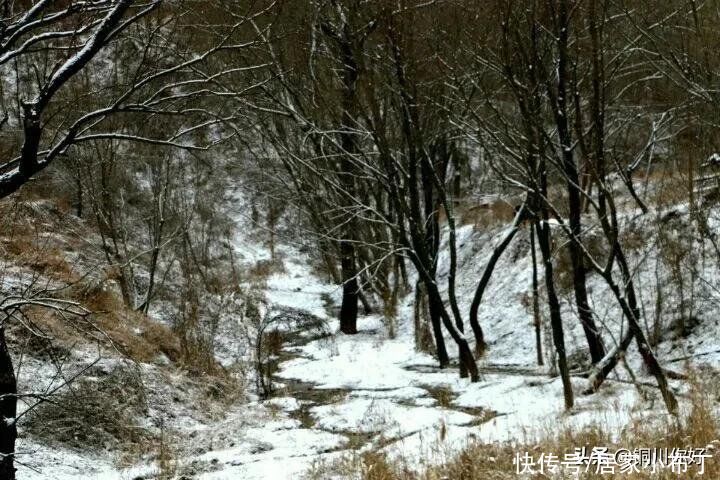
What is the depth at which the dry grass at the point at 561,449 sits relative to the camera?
151 inches

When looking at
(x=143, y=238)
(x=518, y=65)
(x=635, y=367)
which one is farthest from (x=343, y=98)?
(x=143, y=238)

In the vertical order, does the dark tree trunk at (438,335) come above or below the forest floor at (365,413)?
above

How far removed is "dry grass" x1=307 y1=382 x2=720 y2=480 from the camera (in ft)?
12.6

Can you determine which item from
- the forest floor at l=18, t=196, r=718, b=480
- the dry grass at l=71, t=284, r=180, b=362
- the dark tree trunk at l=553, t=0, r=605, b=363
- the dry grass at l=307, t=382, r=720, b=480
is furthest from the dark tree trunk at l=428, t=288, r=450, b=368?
the dry grass at l=307, t=382, r=720, b=480

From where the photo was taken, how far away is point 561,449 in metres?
4.21

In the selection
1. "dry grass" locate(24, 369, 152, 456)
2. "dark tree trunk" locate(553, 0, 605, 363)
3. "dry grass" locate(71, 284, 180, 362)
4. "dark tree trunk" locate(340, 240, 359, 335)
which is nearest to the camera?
"dark tree trunk" locate(553, 0, 605, 363)

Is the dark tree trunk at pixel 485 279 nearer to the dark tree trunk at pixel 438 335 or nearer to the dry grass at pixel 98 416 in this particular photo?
the dark tree trunk at pixel 438 335

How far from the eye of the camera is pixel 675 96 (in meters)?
10.8

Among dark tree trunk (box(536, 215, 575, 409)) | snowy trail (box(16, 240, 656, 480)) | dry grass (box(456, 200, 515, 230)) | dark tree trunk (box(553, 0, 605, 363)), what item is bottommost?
snowy trail (box(16, 240, 656, 480))

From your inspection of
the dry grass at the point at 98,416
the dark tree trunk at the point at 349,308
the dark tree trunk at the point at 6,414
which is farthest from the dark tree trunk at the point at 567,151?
the dark tree trunk at the point at 349,308

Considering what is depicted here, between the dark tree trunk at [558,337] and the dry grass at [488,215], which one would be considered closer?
the dark tree trunk at [558,337]

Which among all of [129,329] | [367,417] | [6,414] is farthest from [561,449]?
[129,329]

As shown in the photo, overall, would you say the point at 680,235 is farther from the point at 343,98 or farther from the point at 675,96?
the point at 343,98

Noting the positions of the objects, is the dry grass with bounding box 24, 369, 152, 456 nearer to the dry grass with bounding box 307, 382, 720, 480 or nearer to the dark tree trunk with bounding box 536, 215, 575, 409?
the dry grass with bounding box 307, 382, 720, 480
